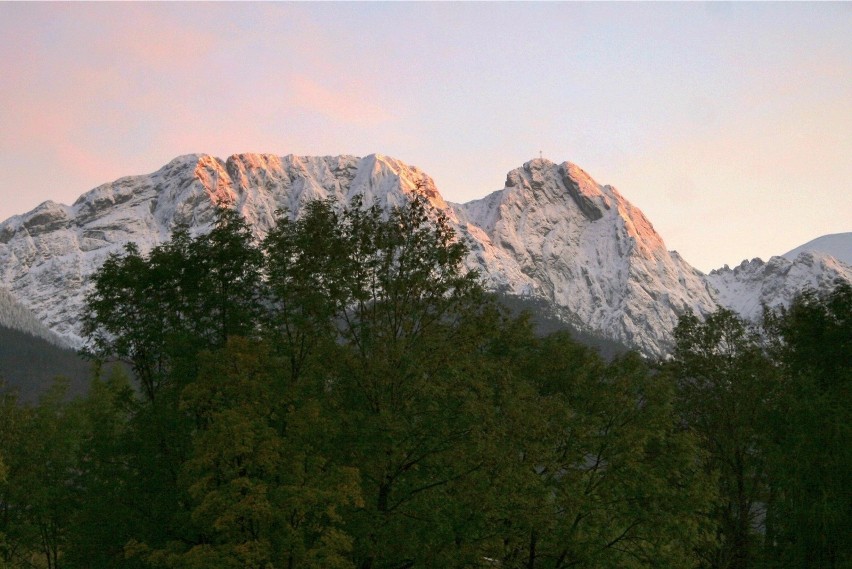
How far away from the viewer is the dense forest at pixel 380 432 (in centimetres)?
2644

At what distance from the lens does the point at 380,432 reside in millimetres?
→ 28688

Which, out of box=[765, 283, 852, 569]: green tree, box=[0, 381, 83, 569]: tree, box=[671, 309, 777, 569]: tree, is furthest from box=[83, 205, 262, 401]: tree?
box=[671, 309, 777, 569]: tree

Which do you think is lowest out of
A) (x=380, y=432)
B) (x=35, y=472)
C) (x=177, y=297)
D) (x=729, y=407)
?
(x=729, y=407)

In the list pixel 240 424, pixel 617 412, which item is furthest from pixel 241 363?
pixel 617 412

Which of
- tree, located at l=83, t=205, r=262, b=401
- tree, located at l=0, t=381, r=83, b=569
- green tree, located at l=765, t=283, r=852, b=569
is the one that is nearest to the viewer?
green tree, located at l=765, t=283, r=852, b=569

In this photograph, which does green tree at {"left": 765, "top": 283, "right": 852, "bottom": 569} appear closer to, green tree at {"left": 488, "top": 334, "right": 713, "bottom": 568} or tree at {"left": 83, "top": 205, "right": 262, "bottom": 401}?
green tree at {"left": 488, "top": 334, "right": 713, "bottom": 568}

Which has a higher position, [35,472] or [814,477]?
→ [35,472]

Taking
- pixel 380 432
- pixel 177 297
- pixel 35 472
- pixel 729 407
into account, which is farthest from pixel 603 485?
pixel 35 472

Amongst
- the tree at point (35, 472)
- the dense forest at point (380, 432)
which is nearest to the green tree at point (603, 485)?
the dense forest at point (380, 432)

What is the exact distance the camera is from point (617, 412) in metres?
33.5

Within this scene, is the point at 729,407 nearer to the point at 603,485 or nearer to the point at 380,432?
the point at 603,485

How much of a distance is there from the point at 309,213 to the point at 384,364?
8568mm

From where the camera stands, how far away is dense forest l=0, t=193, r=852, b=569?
26.4 m

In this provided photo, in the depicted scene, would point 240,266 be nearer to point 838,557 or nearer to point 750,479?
point 838,557
